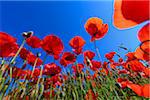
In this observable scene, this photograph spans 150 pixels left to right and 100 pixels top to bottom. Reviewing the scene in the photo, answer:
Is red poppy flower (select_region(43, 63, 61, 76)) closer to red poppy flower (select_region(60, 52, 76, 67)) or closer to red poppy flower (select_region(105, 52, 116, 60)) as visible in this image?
red poppy flower (select_region(60, 52, 76, 67))

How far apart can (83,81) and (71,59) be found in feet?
0.33

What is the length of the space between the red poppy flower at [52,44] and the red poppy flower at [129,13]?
671 millimetres

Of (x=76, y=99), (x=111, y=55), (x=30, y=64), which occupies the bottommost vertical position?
(x=76, y=99)

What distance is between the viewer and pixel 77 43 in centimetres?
Result: 112

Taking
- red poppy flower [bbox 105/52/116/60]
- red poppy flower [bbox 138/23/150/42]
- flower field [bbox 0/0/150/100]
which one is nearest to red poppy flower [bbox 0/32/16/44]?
flower field [bbox 0/0/150/100]

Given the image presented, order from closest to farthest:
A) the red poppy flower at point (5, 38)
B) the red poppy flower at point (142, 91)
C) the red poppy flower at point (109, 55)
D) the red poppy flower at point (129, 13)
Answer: the red poppy flower at point (129, 13) → the red poppy flower at point (142, 91) → the red poppy flower at point (5, 38) → the red poppy flower at point (109, 55)

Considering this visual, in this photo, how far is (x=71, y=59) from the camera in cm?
114

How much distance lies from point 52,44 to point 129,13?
700 millimetres

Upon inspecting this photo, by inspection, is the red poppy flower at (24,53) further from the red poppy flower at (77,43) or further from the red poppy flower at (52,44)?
the red poppy flower at (77,43)

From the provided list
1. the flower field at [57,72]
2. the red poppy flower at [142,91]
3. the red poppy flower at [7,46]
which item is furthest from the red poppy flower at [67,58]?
the red poppy flower at [142,91]

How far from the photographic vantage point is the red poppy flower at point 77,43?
3.60 feet

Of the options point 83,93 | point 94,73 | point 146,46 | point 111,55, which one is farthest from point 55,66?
point 146,46

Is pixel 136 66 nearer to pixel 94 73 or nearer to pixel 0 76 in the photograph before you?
pixel 94 73

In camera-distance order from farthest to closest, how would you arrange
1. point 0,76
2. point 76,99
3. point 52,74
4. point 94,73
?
point 94,73 < point 52,74 < point 76,99 < point 0,76
